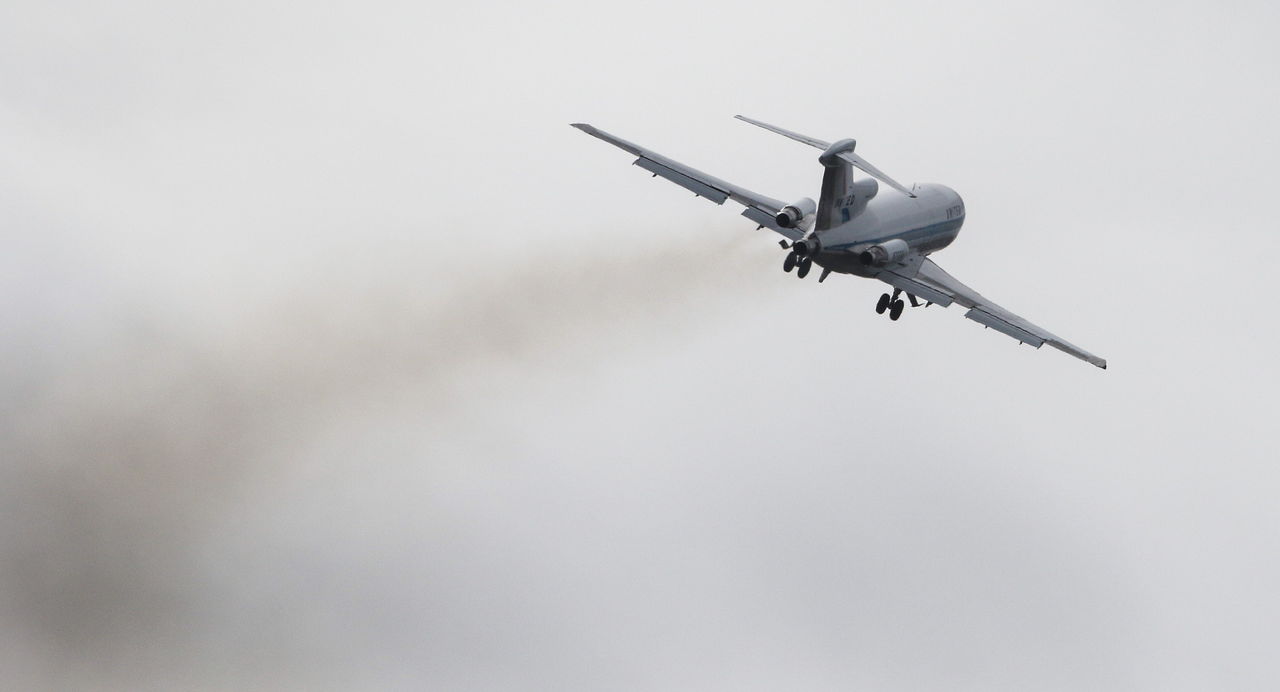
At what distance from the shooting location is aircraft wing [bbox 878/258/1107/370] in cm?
8188

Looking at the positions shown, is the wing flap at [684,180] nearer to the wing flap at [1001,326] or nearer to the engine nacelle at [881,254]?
the engine nacelle at [881,254]

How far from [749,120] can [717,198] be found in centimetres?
510

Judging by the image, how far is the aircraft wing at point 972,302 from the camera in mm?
81875

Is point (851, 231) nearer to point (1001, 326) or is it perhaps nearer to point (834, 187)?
point (834, 187)

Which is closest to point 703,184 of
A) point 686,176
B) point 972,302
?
point 686,176

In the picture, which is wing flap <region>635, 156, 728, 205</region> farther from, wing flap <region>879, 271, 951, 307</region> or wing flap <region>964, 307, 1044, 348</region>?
wing flap <region>964, 307, 1044, 348</region>

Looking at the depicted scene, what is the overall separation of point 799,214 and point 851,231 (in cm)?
241

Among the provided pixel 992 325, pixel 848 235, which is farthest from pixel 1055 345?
pixel 848 235

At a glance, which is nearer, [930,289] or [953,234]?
[930,289]

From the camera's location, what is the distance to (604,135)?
8800 cm

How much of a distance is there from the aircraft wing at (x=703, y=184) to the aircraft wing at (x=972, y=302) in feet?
18.7

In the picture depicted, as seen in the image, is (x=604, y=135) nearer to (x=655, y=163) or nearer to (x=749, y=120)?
(x=655, y=163)

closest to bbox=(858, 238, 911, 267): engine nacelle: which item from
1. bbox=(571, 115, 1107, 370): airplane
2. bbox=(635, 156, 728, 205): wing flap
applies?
bbox=(571, 115, 1107, 370): airplane

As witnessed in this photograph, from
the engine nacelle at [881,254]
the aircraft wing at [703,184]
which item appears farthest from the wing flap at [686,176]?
the engine nacelle at [881,254]
